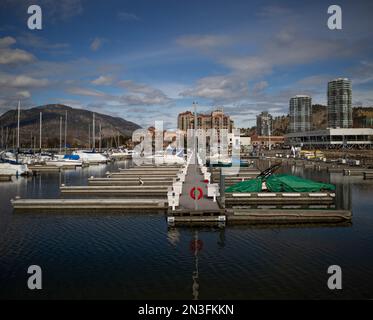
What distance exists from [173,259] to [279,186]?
16589mm

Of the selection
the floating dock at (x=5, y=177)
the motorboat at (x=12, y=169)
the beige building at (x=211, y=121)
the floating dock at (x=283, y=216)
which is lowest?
the floating dock at (x=283, y=216)

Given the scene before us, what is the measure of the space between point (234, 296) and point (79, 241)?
1050cm

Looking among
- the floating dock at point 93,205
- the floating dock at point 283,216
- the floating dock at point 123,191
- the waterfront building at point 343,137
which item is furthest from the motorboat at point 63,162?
the waterfront building at point 343,137

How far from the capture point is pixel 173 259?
17.3m

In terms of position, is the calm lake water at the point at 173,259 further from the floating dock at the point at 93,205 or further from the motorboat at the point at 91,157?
the motorboat at the point at 91,157

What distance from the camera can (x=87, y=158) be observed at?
87188 mm

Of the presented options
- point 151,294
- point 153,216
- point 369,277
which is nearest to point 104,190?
point 153,216

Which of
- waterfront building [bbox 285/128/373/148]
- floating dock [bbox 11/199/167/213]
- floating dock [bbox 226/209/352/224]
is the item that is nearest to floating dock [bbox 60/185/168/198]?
floating dock [bbox 11/199/167/213]

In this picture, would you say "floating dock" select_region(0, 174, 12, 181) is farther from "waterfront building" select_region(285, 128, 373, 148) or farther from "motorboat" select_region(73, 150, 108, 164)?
"waterfront building" select_region(285, 128, 373, 148)

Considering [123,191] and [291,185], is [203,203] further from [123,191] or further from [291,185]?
[123,191]

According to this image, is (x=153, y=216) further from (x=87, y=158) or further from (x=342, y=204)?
(x=87, y=158)

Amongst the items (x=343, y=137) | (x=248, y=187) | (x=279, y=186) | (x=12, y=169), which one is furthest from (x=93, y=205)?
(x=343, y=137)

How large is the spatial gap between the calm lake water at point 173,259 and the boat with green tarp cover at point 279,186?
5.90 metres

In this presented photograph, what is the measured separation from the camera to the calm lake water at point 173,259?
1380cm
